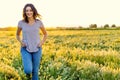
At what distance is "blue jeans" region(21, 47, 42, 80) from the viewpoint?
10.0m

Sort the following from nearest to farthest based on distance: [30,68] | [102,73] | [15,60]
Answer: [30,68] < [102,73] < [15,60]

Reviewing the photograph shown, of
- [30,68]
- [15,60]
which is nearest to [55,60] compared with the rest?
[15,60]

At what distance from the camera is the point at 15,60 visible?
41.3ft

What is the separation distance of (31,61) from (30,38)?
0.49 meters

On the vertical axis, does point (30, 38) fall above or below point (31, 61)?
above

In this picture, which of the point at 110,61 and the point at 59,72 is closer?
the point at 59,72

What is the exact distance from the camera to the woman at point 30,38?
1008 cm

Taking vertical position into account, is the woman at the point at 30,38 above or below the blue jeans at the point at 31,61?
above

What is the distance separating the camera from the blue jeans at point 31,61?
10.0 metres

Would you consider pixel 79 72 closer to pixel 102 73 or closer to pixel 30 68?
pixel 102 73

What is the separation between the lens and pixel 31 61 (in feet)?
33.3

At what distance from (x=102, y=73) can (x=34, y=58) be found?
69.2 inches

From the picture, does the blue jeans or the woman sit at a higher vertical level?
the woman

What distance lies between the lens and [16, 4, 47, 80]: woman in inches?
397
